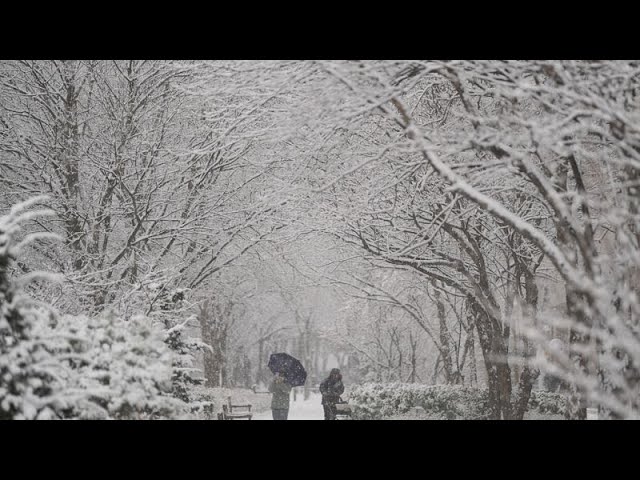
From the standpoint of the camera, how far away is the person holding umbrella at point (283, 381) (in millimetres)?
14141

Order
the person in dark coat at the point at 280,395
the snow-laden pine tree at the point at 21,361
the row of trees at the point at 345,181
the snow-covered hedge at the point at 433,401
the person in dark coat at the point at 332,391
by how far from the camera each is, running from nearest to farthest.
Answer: the snow-laden pine tree at the point at 21,361 → the row of trees at the point at 345,181 → the person in dark coat at the point at 280,395 → the person in dark coat at the point at 332,391 → the snow-covered hedge at the point at 433,401

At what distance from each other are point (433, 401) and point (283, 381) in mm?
3509

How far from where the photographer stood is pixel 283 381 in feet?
47.1

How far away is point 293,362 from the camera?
1703cm

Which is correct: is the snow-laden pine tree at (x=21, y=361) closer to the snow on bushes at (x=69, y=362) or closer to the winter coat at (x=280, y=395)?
the snow on bushes at (x=69, y=362)

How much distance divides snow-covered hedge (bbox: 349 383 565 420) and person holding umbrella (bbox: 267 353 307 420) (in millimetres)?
1724

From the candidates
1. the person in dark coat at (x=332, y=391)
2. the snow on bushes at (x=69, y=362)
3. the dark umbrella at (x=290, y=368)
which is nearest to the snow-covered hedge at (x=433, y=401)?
the dark umbrella at (x=290, y=368)

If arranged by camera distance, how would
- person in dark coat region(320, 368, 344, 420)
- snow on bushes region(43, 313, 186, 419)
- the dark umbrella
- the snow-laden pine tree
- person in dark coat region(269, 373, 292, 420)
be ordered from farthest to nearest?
the dark umbrella, person in dark coat region(320, 368, 344, 420), person in dark coat region(269, 373, 292, 420), snow on bushes region(43, 313, 186, 419), the snow-laden pine tree

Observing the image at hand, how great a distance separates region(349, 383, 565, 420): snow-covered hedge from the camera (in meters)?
14.7

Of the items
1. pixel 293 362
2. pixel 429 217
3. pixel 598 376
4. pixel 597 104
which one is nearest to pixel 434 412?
pixel 293 362

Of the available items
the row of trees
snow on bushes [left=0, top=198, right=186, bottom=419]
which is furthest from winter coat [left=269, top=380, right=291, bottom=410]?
snow on bushes [left=0, top=198, right=186, bottom=419]

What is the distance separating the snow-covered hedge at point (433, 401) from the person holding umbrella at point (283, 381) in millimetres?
1724

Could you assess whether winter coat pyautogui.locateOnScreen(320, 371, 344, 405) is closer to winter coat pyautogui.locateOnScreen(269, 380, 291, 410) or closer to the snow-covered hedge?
winter coat pyautogui.locateOnScreen(269, 380, 291, 410)
